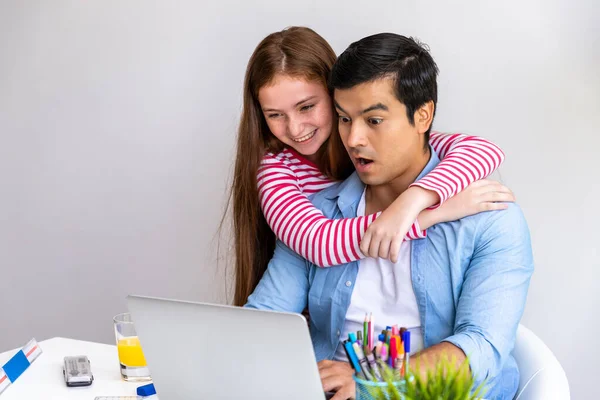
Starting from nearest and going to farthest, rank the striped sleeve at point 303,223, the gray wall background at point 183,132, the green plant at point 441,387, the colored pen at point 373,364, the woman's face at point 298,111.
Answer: the green plant at point 441,387, the colored pen at point 373,364, the striped sleeve at point 303,223, the woman's face at point 298,111, the gray wall background at point 183,132

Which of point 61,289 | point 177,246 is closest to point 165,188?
point 177,246

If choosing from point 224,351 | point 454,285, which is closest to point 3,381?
point 224,351

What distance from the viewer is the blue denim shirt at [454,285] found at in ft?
4.61

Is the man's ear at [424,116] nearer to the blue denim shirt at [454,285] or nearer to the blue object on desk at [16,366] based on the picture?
the blue denim shirt at [454,285]

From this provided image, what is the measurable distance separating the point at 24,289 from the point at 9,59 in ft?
2.77

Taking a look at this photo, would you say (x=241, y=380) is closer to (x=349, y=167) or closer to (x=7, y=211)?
(x=349, y=167)

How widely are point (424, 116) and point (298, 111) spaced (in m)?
0.28

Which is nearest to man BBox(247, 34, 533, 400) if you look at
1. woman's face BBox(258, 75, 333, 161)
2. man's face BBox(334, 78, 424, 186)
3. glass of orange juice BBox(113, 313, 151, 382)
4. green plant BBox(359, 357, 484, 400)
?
man's face BBox(334, 78, 424, 186)

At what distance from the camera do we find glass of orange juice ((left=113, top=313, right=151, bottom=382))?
54.9 inches

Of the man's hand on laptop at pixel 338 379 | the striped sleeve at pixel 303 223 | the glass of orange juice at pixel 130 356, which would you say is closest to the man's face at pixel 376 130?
the striped sleeve at pixel 303 223

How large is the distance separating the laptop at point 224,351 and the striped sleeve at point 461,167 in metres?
0.55

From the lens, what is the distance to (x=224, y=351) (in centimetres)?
104

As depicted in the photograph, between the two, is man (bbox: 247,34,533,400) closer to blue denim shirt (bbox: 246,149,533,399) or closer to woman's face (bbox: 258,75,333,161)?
blue denim shirt (bbox: 246,149,533,399)

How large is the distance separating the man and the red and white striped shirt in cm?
7
